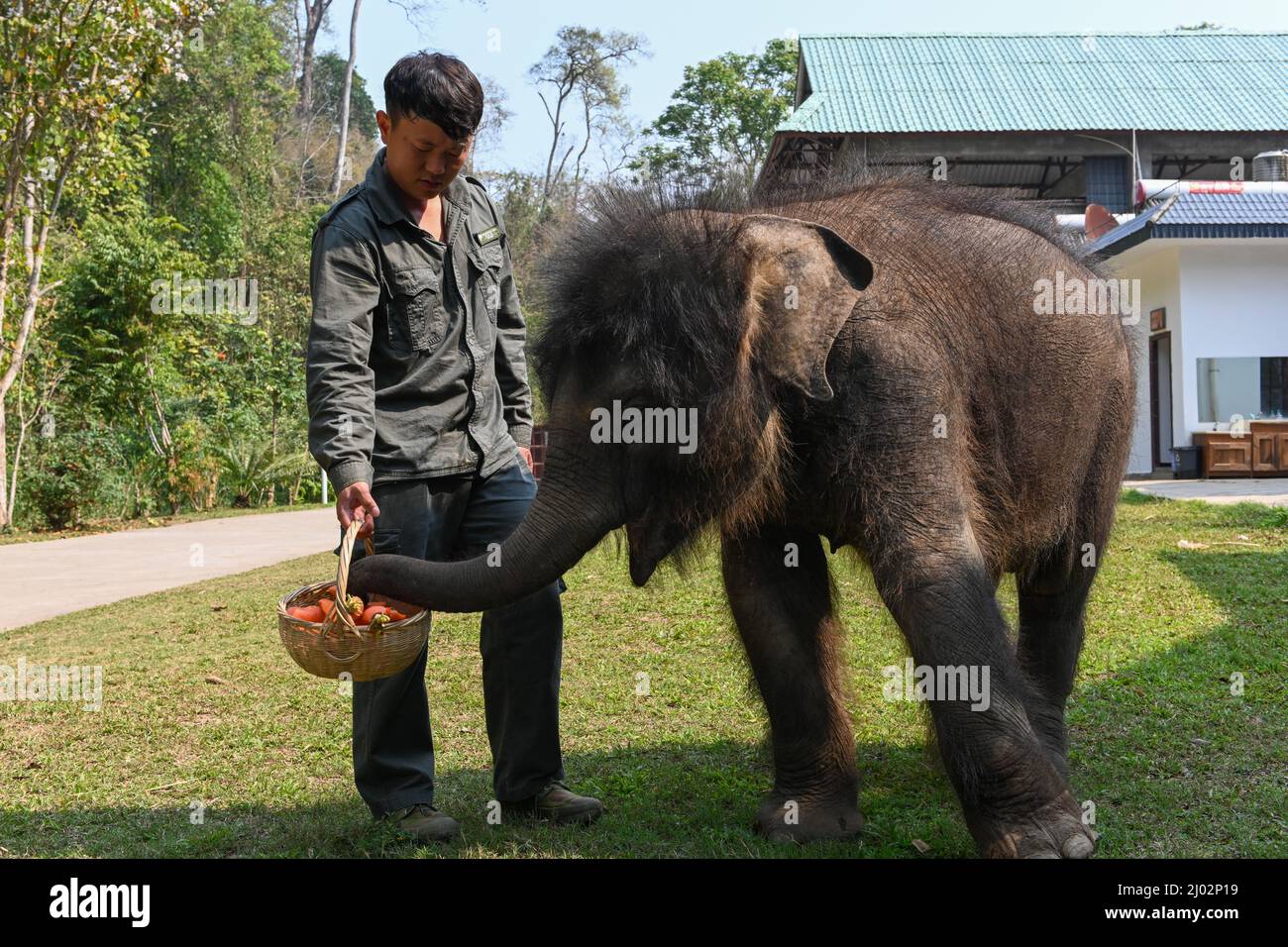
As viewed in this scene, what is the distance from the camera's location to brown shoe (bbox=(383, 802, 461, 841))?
4.23m

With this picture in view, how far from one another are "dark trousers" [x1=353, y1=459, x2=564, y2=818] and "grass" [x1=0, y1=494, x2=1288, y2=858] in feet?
0.71

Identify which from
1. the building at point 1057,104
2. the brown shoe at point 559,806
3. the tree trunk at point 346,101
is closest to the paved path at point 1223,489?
the building at point 1057,104

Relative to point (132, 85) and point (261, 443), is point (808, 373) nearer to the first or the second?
point (132, 85)

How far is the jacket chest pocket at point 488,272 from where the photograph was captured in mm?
4684

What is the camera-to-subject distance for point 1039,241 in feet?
16.1

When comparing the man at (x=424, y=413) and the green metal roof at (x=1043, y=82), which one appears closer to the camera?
the man at (x=424, y=413)

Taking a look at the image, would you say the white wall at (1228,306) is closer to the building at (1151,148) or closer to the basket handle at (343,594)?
the building at (1151,148)

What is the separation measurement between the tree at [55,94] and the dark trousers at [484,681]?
1322 centimetres

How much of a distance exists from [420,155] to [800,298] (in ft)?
4.84

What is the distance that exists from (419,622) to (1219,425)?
762 inches

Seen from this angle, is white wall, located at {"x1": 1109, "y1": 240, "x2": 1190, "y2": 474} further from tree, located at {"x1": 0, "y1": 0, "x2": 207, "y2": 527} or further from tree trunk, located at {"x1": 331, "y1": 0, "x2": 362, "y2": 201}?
tree trunk, located at {"x1": 331, "y1": 0, "x2": 362, "y2": 201}

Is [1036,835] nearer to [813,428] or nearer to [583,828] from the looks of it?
[813,428]

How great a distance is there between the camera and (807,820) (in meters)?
4.43
